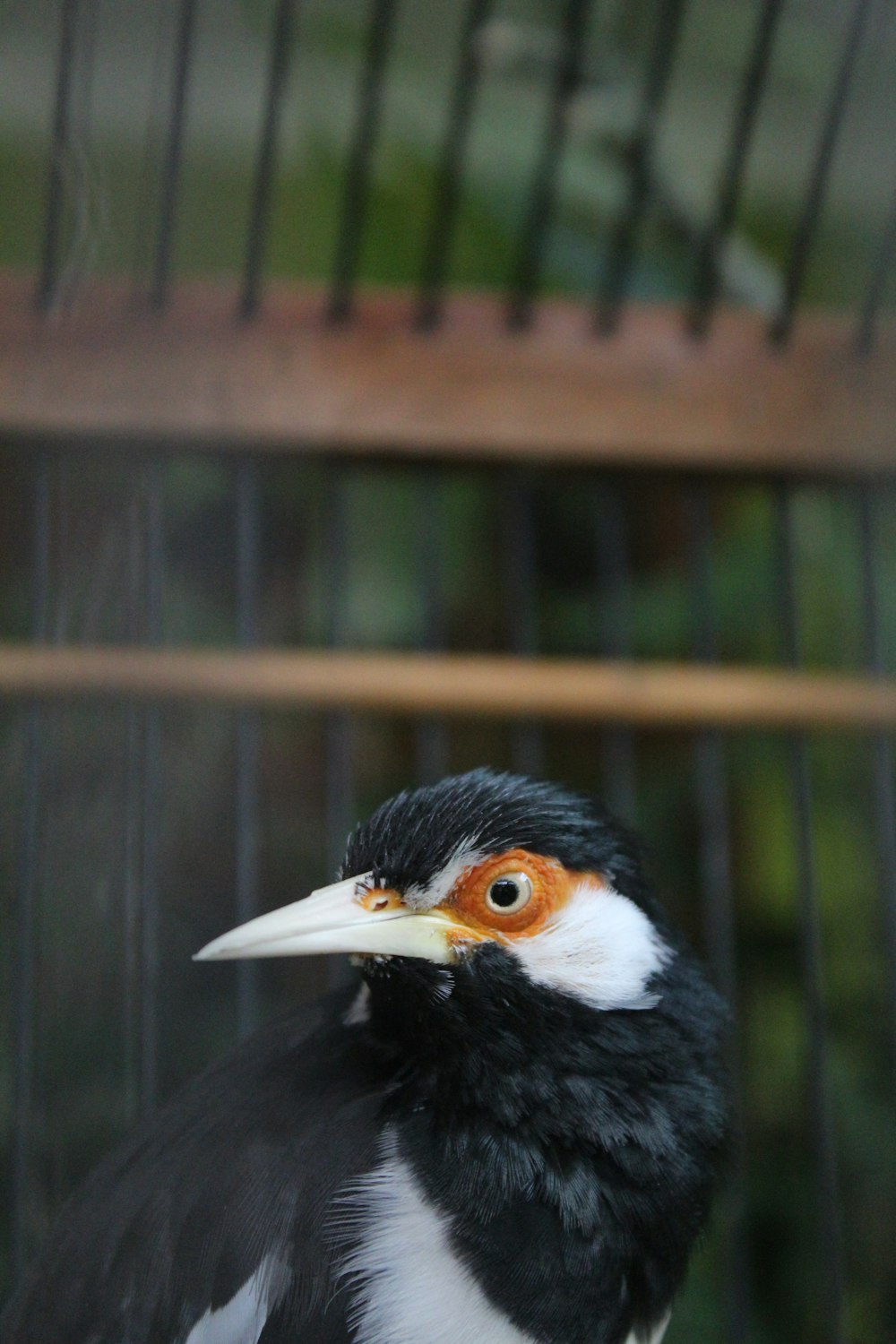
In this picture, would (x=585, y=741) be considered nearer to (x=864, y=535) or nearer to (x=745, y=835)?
(x=745, y=835)

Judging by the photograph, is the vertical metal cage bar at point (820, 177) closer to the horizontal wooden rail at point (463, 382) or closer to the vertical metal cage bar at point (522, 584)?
the horizontal wooden rail at point (463, 382)

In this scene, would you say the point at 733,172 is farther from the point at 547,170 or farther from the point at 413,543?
the point at 413,543

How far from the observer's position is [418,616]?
1.72m

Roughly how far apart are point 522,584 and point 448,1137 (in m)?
0.69

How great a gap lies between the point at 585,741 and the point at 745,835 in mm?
283

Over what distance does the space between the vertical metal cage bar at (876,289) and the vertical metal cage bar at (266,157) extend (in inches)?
22.5

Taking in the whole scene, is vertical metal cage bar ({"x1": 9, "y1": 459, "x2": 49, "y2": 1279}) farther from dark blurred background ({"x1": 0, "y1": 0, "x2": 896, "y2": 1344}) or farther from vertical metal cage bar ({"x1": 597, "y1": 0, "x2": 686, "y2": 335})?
vertical metal cage bar ({"x1": 597, "y1": 0, "x2": 686, "y2": 335})

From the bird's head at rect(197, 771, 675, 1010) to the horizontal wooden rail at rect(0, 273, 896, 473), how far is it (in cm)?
49

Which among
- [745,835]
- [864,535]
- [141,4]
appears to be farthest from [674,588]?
[141,4]

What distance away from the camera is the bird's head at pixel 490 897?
717 millimetres

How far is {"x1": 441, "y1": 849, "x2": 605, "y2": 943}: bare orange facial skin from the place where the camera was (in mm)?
727

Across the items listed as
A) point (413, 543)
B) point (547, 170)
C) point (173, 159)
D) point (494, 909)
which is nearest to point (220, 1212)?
point (494, 909)

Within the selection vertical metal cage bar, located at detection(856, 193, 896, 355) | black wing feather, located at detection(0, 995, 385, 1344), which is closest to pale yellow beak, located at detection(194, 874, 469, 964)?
black wing feather, located at detection(0, 995, 385, 1344)

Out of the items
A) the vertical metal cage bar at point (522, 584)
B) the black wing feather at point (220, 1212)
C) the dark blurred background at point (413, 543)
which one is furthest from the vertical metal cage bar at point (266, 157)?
the black wing feather at point (220, 1212)
